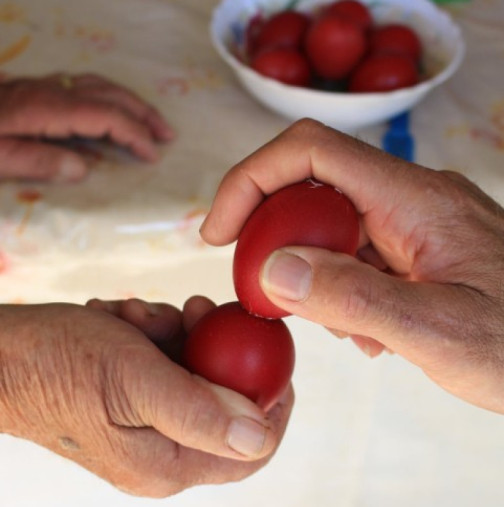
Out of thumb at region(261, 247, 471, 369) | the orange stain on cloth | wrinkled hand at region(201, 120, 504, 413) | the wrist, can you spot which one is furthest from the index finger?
the orange stain on cloth

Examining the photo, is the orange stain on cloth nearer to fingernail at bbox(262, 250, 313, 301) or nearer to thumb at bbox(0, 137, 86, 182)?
thumb at bbox(0, 137, 86, 182)

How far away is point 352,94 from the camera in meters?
0.80

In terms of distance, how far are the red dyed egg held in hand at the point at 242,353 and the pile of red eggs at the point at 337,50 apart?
0.41 m

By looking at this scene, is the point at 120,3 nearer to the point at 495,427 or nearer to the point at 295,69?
the point at 295,69

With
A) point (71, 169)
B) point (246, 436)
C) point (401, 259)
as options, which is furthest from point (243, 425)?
point (71, 169)

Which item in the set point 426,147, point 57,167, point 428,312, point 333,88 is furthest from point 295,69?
point 428,312

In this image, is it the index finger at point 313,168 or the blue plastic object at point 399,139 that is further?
the blue plastic object at point 399,139

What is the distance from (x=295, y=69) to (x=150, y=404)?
51 cm

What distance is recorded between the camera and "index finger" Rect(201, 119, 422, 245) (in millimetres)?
583

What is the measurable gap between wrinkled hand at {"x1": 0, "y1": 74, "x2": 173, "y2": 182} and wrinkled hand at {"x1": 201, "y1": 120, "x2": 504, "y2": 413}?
0.22m

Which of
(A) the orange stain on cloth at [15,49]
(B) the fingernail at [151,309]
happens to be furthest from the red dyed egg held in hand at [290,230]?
(A) the orange stain on cloth at [15,49]

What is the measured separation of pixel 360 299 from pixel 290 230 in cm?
8

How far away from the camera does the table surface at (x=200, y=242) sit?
2.52 feet

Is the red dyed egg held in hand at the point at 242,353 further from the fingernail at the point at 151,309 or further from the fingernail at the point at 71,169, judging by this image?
the fingernail at the point at 71,169
